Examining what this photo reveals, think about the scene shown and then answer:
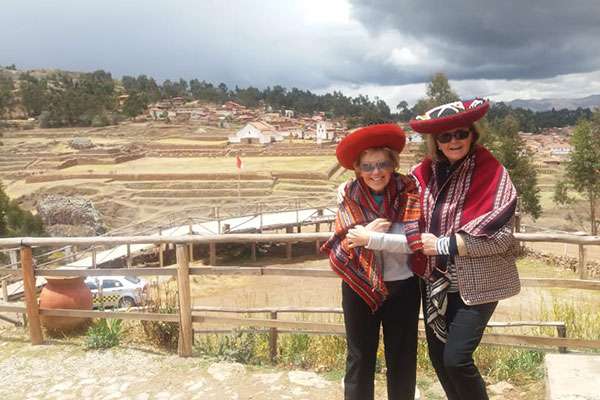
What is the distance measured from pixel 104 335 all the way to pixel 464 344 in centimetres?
300

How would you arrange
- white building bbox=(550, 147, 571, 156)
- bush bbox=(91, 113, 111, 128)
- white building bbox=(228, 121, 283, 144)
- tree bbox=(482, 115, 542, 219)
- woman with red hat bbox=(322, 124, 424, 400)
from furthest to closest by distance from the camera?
bush bbox=(91, 113, 111, 128) → white building bbox=(228, 121, 283, 144) → white building bbox=(550, 147, 571, 156) → tree bbox=(482, 115, 542, 219) → woman with red hat bbox=(322, 124, 424, 400)

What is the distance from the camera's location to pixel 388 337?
99.3 inches

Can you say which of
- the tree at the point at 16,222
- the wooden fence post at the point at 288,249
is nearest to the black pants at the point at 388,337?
the wooden fence post at the point at 288,249

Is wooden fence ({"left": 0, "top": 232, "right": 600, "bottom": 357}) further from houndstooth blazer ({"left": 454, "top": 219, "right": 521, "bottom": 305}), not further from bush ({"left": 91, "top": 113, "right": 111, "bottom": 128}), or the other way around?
bush ({"left": 91, "top": 113, "right": 111, "bottom": 128})

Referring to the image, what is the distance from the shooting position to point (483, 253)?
6.84 feet

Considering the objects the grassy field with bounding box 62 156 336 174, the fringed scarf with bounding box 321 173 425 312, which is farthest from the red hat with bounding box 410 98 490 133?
the grassy field with bounding box 62 156 336 174

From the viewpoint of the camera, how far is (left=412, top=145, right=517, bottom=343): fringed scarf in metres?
2.07

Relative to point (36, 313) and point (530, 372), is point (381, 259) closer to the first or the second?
point (530, 372)

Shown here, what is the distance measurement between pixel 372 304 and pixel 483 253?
57 cm

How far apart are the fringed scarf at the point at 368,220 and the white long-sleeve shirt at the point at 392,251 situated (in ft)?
0.11

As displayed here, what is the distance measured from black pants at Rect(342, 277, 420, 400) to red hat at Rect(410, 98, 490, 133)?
2.34 ft

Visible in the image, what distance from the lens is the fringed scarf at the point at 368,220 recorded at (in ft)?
7.61

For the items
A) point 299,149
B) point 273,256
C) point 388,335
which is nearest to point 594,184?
point 273,256

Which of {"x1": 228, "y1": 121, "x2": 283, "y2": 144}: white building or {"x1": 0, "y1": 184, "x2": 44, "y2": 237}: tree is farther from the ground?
{"x1": 228, "y1": 121, "x2": 283, "y2": 144}: white building
